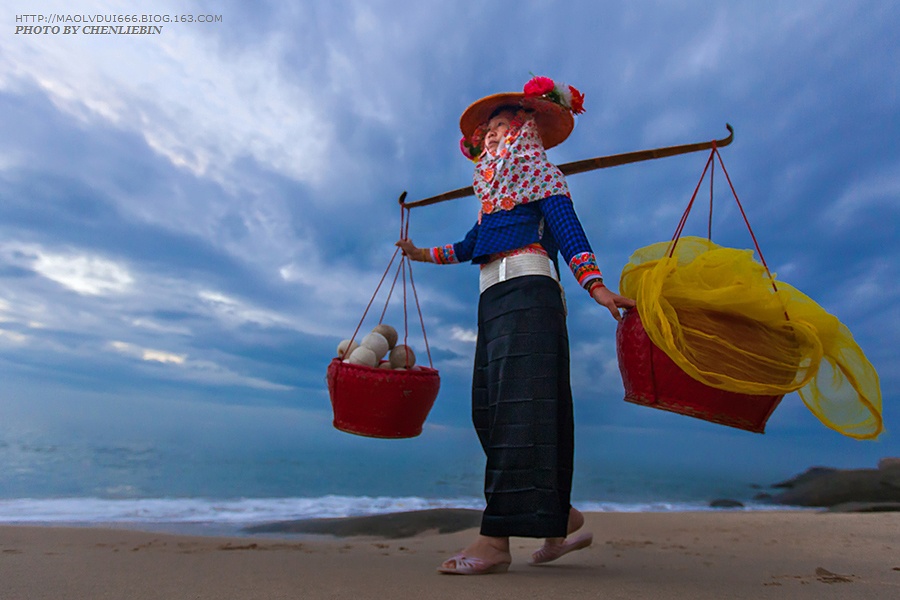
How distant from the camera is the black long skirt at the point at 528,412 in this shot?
6.87 feet

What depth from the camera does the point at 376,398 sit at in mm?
2584

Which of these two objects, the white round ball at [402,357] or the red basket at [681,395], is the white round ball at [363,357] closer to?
the white round ball at [402,357]

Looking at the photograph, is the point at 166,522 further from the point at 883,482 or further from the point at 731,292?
the point at 883,482

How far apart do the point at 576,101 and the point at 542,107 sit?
0.51 feet

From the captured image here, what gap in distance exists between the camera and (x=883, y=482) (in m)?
6.85

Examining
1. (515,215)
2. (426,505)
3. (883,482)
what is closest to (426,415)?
(515,215)

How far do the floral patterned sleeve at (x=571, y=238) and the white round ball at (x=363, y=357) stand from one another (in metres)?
1.09

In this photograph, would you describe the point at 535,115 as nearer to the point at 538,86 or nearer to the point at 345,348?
the point at 538,86

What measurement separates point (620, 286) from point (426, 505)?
4.50m

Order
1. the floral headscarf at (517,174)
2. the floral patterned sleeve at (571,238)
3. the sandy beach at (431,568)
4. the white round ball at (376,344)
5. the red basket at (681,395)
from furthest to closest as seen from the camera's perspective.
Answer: the white round ball at (376,344)
the floral headscarf at (517,174)
the floral patterned sleeve at (571,238)
the red basket at (681,395)
the sandy beach at (431,568)

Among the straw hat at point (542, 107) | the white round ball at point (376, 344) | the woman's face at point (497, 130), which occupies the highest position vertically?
the straw hat at point (542, 107)

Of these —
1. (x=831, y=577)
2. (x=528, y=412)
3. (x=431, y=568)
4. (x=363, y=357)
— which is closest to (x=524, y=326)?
(x=528, y=412)

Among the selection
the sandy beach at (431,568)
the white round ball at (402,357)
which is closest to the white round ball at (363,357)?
the white round ball at (402,357)

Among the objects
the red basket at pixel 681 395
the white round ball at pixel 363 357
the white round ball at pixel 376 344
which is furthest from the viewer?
the white round ball at pixel 376 344
